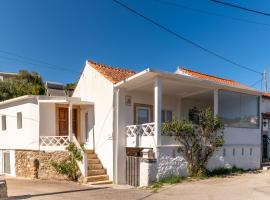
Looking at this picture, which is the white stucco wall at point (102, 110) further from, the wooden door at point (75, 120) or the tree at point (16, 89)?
the tree at point (16, 89)

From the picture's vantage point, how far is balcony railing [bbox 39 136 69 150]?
15664 millimetres

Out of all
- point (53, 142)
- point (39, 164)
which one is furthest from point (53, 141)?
point (39, 164)

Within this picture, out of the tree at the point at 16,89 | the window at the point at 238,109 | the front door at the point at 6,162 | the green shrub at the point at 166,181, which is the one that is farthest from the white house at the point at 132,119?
the tree at the point at 16,89

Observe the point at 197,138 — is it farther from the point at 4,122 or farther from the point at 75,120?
the point at 4,122

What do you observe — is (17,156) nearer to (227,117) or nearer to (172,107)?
(172,107)

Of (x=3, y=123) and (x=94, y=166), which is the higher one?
(x=3, y=123)

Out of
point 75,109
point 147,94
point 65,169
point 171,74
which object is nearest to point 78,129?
point 75,109

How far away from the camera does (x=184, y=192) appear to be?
10156 millimetres

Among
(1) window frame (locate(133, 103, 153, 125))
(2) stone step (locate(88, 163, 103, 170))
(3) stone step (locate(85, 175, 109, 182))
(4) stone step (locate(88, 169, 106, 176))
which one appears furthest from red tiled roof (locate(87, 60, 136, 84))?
(3) stone step (locate(85, 175, 109, 182))

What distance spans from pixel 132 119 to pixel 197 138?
11.6ft

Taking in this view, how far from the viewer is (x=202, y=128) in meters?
13.5

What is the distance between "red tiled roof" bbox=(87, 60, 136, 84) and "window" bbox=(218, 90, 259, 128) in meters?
5.48

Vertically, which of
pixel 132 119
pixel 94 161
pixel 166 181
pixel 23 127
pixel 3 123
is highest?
pixel 132 119

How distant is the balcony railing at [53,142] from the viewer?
15664 millimetres
